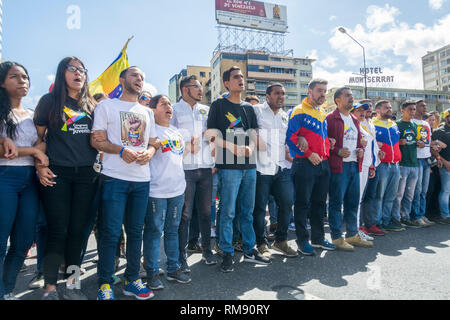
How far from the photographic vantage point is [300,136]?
4016mm

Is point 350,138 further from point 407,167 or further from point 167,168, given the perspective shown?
point 167,168

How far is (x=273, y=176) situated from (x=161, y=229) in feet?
5.69

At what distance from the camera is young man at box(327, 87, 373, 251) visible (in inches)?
168

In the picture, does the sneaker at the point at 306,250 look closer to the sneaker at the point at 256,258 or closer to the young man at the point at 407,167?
the sneaker at the point at 256,258

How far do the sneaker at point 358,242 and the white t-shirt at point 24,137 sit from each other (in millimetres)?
4333

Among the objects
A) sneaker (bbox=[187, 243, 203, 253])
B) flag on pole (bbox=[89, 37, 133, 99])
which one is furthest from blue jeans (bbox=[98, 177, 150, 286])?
flag on pole (bbox=[89, 37, 133, 99])

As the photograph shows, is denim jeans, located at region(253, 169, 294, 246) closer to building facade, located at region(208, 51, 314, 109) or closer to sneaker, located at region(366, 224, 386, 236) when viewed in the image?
sneaker, located at region(366, 224, 386, 236)

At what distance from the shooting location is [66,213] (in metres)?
2.53

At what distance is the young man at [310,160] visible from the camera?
3926 mm

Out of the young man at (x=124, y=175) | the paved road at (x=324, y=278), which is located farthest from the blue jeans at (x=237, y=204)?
the young man at (x=124, y=175)

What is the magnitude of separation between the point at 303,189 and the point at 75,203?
287 cm

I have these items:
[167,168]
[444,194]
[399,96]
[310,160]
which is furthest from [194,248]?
[399,96]
